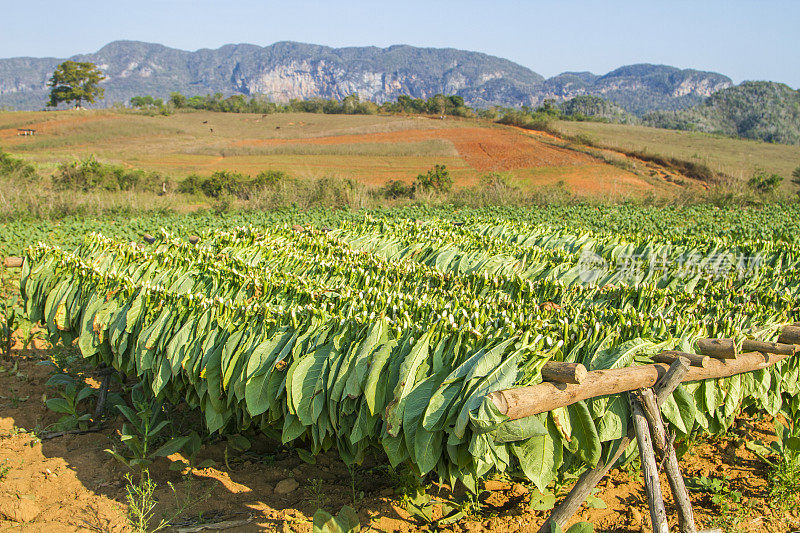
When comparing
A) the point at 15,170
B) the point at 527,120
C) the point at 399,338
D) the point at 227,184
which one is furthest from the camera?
the point at 527,120

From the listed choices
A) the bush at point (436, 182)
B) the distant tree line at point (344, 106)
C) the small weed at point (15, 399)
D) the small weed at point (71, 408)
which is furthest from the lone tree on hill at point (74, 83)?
the small weed at point (71, 408)

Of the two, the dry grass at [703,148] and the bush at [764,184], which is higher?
the dry grass at [703,148]

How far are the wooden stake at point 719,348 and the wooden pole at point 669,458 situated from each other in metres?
0.49

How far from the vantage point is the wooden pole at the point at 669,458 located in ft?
7.80

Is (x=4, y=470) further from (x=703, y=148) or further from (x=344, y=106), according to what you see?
(x=344, y=106)

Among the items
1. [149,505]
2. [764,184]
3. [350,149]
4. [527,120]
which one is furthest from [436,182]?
[527,120]

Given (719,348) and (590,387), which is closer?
(590,387)

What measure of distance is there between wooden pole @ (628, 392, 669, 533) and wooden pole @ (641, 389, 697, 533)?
0.04 meters

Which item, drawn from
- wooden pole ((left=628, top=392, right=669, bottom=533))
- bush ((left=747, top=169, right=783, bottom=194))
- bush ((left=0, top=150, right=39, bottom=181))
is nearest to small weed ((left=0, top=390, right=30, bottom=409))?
wooden pole ((left=628, top=392, right=669, bottom=533))

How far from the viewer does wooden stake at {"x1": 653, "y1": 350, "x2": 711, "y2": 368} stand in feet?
7.99

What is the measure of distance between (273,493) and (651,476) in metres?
2.07

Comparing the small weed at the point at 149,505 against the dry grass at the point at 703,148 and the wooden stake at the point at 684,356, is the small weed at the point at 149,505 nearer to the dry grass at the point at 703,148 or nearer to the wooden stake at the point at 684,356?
the wooden stake at the point at 684,356

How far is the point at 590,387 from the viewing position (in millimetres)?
2264

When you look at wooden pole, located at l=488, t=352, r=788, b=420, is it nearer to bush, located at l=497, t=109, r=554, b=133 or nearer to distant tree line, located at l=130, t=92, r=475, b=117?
bush, located at l=497, t=109, r=554, b=133
